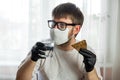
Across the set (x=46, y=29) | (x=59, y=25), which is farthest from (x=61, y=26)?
(x=46, y=29)

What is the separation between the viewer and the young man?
1254 mm

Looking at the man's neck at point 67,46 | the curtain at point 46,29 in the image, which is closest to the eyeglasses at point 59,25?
the man's neck at point 67,46

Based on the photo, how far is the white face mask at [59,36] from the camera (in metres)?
1.27

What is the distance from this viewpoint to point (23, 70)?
126 centimetres

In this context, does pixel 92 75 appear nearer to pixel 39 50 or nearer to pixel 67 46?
pixel 67 46

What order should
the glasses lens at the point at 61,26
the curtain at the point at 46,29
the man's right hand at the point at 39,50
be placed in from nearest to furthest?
the man's right hand at the point at 39,50 → the glasses lens at the point at 61,26 → the curtain at the point at 46,29

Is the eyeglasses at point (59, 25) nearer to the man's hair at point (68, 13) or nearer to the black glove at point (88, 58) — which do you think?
the man's hair at point (68, 13)

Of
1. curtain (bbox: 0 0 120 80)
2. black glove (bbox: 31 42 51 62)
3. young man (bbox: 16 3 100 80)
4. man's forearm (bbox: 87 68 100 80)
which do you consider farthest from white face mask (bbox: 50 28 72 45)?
curtain (bbox: 0 0 120 80)

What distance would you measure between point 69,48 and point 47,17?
0.44 meters

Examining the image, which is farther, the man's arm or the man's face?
the man's face

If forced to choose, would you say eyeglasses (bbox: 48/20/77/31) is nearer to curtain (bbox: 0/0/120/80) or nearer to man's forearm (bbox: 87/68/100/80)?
man's forearm (bbox: 87/68/100/80)

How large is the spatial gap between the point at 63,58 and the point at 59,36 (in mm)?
153

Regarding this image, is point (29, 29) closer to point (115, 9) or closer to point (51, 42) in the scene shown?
point (51, 42)

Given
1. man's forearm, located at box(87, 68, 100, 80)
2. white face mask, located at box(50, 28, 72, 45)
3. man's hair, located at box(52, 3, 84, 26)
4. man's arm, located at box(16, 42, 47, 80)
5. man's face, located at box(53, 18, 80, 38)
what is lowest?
man's forearm, located at box(87, 68, 100, 80)
